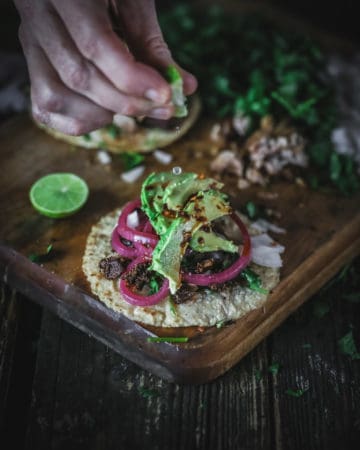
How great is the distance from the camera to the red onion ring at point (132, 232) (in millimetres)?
3377

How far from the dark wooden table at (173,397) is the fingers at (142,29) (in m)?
1.61

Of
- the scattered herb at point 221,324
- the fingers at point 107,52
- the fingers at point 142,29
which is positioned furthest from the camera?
the fingers at point 142,29

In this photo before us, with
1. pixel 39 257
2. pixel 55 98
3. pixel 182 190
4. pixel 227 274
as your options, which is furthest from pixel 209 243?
pixel 55 98

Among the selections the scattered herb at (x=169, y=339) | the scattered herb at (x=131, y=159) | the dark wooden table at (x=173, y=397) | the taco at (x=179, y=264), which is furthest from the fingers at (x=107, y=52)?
the dark wooden table at (x=173, y=397)

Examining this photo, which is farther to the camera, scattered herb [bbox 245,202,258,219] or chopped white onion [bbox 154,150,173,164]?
chopped white onion [bbox 154,150,173,164]

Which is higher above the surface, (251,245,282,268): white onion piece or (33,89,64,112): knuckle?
(33,89,64,112): knuckle

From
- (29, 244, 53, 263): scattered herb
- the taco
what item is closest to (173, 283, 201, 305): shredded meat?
the taco

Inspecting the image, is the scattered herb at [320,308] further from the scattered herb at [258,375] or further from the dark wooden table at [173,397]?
the scattered herb at [258,375]

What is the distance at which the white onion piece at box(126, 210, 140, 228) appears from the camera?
352cm

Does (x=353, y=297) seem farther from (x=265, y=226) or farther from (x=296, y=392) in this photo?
(x=296, y=392)

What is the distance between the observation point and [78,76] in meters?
3.08

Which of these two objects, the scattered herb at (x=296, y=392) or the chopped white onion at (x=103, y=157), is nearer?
the scattered herb at (x=296, y=392)

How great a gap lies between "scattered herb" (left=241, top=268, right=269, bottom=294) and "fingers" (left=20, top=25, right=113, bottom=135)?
1.17 metres

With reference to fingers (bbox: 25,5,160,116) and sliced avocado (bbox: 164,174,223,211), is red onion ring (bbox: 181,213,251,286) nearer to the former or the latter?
sliced avocado (bbox: 164,174,223,211)
